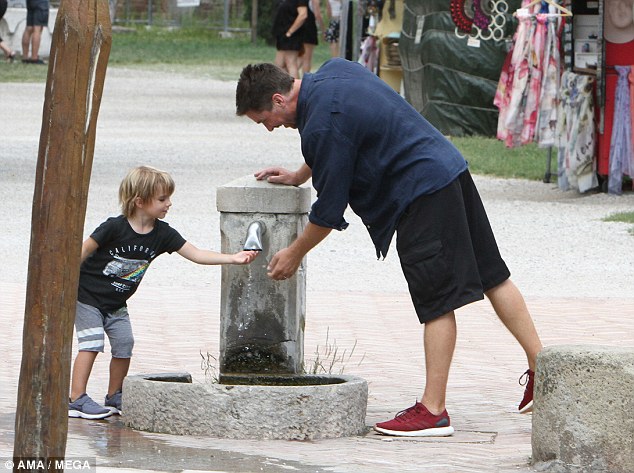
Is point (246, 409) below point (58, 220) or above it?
below

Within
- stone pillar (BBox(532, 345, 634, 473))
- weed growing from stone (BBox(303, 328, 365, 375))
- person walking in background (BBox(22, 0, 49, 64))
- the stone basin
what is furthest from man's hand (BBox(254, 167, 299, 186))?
person walking in background (BBox(22, 0, 49, 64))

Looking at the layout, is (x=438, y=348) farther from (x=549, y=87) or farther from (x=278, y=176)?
(x=549, y=87)

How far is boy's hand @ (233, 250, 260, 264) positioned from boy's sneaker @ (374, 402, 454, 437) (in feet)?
2.78

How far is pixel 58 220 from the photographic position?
13.8 ft

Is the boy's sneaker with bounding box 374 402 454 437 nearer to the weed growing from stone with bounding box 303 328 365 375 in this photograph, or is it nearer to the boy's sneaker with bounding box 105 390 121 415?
the weed growing from stone with bounding box 303 328 365 375

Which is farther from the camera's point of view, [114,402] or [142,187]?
[114,402]

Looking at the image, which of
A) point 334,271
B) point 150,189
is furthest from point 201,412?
point 334,271

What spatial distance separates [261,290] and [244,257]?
1.15 feet

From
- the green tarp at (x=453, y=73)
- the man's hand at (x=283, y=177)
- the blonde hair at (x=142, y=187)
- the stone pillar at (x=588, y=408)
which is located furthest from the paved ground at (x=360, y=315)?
the green tarp at (x=453, y=73)

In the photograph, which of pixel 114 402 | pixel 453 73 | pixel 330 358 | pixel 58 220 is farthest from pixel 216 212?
pixel 58 220

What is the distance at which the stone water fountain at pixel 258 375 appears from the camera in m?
5.67

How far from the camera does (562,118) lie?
13953 millimetres

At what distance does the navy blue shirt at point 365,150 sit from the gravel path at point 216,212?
3.76 m

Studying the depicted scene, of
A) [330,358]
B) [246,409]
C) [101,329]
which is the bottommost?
[330,358]
